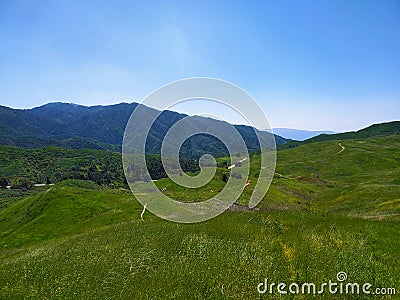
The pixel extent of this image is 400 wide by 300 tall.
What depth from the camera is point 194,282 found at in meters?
10.7

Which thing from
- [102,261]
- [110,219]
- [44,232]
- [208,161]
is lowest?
[44,232]

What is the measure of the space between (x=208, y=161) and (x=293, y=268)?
22.4ft

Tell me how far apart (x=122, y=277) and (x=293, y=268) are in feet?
22.0

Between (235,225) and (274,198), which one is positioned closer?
(235,225)

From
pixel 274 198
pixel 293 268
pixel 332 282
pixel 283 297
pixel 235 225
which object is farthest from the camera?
pixel 274 198

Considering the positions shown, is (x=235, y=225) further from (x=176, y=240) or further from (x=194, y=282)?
(x=194, y=282)

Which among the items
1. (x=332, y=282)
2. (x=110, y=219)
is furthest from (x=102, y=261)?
(x=110, y=219)

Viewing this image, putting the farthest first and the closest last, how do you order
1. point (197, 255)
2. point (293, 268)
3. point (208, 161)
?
point (208, 161)
point (197, 255)
point (293, 268)

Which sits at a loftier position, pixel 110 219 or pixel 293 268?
pixel 293 268

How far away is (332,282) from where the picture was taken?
10.6m

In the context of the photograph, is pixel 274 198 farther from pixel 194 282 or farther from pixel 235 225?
pixel 194 282

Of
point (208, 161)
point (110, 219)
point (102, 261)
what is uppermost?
point (208, 161)

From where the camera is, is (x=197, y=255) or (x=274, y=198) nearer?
(x=197, y=255)

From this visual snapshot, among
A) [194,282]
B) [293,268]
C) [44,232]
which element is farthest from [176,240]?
[44,232]
